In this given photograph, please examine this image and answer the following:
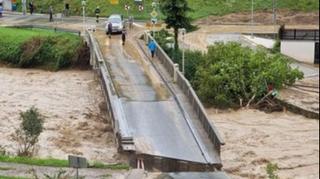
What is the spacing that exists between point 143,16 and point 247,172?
39.9m

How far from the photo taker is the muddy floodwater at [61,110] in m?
31.0

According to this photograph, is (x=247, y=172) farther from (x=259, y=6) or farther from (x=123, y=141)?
(x=259, y=6)

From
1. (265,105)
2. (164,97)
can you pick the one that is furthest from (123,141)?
(265,105)

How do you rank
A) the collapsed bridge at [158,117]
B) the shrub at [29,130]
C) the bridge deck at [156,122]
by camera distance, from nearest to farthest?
the shrub at [29,130]
the collapsed bridge at [158,117]
the bridge deck at [156,122]

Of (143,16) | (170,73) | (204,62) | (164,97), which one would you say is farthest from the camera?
(143,16)

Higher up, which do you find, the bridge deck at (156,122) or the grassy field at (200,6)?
the grassy field at (200,6)

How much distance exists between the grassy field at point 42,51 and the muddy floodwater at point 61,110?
103cm

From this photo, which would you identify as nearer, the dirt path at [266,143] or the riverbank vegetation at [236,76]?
the dirt path at [266,143]

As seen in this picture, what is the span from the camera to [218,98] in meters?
40.8

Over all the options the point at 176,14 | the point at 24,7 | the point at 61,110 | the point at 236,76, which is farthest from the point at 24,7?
the point at 236,76

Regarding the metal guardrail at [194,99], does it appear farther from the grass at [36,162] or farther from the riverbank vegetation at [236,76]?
the grass at [36,162]

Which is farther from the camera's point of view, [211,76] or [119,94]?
[211,76]

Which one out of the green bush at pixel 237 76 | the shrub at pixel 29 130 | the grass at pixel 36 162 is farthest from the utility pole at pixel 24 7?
the grass at pixel 36 162

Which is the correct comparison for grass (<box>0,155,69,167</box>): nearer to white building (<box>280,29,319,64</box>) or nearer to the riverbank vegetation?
the riverbank vegetation
